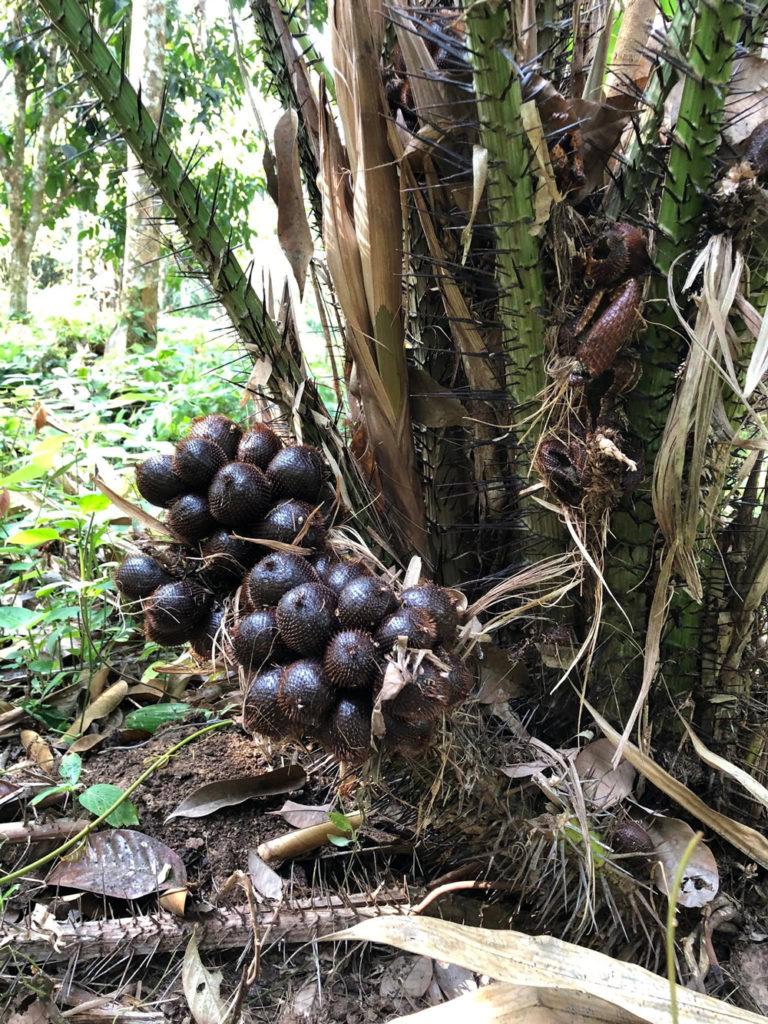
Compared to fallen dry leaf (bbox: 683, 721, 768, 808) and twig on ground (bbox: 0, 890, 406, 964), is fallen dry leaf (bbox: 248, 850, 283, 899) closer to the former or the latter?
twig on ground (bbox: 0, 890, 406, 964)

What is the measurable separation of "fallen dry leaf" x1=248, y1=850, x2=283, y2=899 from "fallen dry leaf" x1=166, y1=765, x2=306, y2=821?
106 millimetres

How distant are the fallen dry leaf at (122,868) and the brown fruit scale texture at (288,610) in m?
0.30

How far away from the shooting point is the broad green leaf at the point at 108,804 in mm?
1075

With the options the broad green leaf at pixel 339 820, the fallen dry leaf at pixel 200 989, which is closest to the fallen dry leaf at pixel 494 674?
the broad green leaf at pixel 339 820

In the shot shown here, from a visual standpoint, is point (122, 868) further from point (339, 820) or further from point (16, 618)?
point (16, 618)

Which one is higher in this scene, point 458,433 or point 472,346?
point 472,346

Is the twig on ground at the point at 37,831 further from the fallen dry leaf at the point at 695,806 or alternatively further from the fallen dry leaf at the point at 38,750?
the fallen dry leaf at the point at 695,806

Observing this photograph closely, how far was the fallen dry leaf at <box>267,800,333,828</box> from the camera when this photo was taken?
3.75ft

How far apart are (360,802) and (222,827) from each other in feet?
0.92

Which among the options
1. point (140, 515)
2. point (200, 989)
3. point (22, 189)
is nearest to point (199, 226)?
point (140, 515)

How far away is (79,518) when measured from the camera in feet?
4.79

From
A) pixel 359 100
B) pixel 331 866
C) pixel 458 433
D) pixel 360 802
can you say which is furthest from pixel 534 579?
pixel 359 100

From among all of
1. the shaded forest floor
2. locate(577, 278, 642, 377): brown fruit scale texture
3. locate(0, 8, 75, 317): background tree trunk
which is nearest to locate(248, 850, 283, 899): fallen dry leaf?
the shaded forest floor

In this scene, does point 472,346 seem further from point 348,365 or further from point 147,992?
point 147,992
